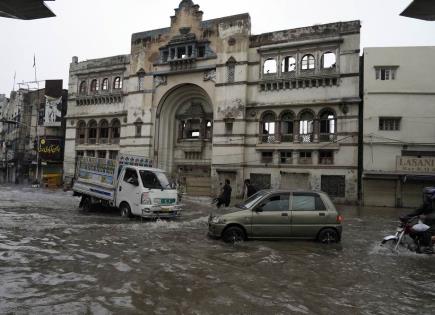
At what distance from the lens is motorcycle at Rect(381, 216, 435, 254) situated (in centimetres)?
927

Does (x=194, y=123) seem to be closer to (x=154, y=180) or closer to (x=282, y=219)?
(x=154, y=180)

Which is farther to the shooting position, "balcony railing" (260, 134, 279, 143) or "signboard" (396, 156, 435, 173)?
"balcony railing" (260, 134, 279, 143)

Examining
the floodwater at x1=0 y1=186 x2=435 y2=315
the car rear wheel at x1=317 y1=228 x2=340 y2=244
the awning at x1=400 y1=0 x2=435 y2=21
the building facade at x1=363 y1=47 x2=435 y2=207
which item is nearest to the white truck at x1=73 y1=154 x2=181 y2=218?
the floodwater at x1=0 y1=186 x2=435 y2=315

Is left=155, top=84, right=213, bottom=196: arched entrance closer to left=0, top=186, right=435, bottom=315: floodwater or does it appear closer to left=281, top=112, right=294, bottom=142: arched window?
left=281, top=112, right=294, bottom=142: arched window

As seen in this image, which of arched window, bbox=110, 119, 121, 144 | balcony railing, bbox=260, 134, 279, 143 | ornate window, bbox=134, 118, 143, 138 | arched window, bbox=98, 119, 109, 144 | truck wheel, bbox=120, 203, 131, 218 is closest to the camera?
truck wheel, bbox=120, 203, 131, 218

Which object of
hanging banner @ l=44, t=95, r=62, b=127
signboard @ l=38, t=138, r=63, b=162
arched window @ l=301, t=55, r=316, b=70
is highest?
arched window @ l=301, t=55, r=316, b=70

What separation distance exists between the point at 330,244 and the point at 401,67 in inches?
758

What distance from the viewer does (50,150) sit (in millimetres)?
41812

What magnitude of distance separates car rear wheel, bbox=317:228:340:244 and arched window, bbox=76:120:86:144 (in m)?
33.7

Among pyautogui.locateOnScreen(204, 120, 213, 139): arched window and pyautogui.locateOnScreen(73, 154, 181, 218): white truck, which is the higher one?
pyautogui.locateOnScreen(204, 120, 213, 139): arched window

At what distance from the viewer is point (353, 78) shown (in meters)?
26.3

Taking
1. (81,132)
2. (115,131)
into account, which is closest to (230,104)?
(115,131)

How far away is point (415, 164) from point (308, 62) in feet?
33.8

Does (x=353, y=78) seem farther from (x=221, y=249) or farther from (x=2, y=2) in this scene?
(x=2, y=2)
